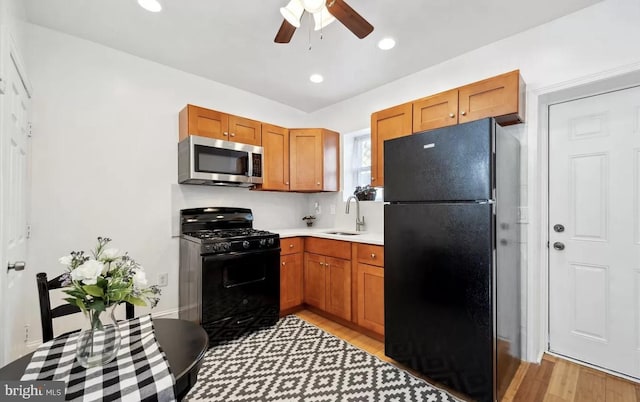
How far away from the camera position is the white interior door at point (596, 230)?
6.47 feet

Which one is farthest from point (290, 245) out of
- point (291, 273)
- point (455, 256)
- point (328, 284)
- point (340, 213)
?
point (455, 256)

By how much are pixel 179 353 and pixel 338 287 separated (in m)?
2.00

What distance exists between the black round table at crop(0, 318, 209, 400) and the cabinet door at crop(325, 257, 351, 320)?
1.74 meters

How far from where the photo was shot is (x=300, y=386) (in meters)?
1.91

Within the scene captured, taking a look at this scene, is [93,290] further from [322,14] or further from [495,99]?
[495,99]

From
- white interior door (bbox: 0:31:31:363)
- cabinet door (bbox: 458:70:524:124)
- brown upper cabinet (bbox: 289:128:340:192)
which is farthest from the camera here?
brown upper cabinet (bbox: 289:128:340:192)

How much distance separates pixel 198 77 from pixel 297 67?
1121mm

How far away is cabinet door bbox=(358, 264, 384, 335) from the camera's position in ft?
8.13

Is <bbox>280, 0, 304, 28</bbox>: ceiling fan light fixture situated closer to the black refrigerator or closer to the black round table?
the black refrigerator

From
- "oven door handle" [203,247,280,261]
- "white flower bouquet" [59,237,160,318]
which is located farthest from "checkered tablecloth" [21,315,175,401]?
"oven door handle" [203,247,280,261]

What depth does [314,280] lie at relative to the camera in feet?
10.2

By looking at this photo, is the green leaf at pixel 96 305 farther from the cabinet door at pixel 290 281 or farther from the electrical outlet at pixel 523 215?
the electrical outlet at pixel 523 215

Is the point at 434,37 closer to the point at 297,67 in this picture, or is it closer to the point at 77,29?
the point at 297,67

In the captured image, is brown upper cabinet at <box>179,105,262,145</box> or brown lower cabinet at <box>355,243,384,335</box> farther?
brown upper cabinet at <box>179,105,262,145</box>
